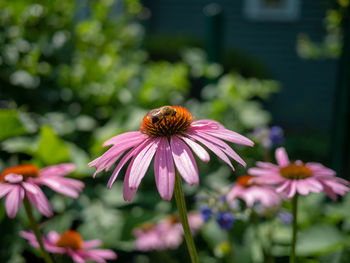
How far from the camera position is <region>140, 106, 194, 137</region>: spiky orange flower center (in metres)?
0.69

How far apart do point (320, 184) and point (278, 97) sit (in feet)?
24.3

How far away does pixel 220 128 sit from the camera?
0.68 m

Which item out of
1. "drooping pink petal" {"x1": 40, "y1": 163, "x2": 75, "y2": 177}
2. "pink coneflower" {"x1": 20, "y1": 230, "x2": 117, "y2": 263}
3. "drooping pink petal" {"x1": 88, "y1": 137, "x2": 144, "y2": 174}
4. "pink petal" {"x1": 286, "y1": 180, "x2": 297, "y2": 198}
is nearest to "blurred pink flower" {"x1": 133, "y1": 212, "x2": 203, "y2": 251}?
"pink coneflower" {"x1": 20, "y1": 230, "x2": 117, "y2": 263}

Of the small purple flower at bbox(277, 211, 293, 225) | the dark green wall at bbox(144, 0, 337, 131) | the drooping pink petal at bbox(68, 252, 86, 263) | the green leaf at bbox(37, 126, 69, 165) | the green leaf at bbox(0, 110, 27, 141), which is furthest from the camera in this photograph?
the dark green wall at bbox(144, 0, 337, 131)

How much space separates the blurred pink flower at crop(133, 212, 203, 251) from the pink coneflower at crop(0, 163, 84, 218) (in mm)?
725

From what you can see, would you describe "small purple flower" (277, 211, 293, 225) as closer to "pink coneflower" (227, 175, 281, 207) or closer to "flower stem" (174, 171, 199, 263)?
"pink coneflower" (227, 175, 281, 207)

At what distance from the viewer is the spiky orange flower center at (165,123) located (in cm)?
69

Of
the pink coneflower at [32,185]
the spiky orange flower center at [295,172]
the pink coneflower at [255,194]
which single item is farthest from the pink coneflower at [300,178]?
the pink coneflower at [32,185]

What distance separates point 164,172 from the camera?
0.57 m

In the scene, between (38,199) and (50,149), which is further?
(50,149)

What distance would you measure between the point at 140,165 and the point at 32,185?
285 mm

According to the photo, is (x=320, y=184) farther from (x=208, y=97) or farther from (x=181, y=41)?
(x=181, y=41)

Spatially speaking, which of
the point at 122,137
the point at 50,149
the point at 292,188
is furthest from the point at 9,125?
the point at 292,188

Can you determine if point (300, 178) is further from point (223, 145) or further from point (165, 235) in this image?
point (165, 235)
